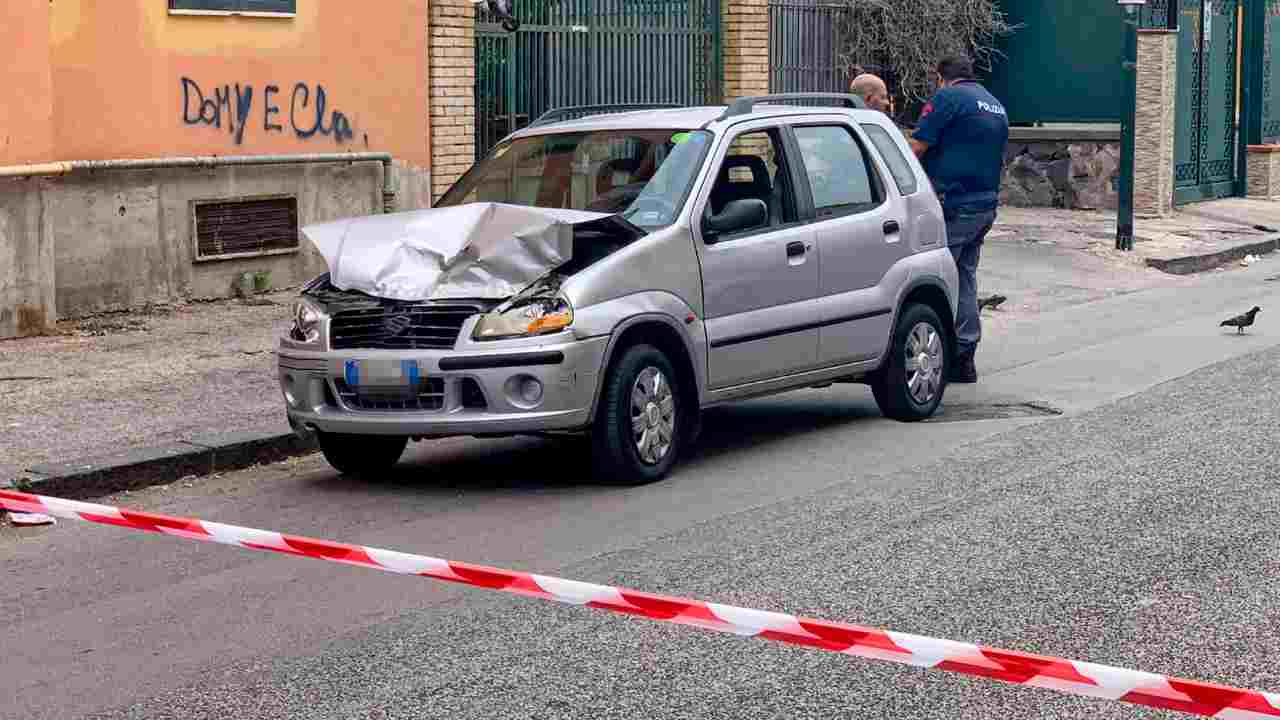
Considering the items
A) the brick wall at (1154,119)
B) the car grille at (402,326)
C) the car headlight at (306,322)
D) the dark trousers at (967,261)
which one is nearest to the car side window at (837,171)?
the dark trousers at (967,261)

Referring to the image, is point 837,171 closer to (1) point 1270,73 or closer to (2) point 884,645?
(2) point 884,645

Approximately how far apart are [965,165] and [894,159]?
163 cm

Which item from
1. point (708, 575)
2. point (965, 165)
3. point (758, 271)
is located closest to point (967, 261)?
point (965, 165)

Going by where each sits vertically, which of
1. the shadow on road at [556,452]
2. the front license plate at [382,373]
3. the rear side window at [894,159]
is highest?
the rear side window at [894,159]

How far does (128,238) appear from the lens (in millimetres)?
14031

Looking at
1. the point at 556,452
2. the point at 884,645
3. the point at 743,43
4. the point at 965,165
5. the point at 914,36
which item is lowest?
the point at 556,452

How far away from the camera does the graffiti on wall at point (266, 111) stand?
14.7 meters

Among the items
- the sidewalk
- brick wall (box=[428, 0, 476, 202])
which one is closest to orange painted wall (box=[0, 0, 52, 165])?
the sidewalk

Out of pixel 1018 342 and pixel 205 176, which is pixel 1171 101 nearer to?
pixel 1018 342

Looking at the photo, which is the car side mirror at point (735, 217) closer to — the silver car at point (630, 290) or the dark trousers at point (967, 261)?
the silver car at point (630, 290)

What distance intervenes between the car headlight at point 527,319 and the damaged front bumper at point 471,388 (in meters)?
0.09

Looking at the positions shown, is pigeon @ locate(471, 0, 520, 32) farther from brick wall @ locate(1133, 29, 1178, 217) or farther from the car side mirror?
brick wall @ locate(1133, 29, 1178, 217)

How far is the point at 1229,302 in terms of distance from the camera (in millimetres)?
16875

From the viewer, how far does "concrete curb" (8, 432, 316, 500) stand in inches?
342
